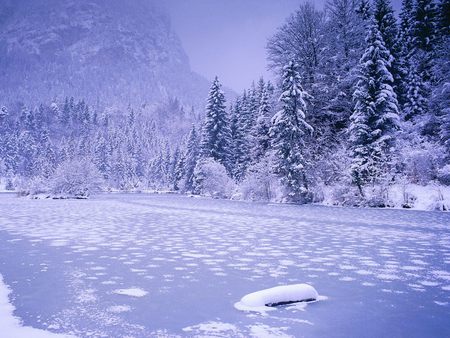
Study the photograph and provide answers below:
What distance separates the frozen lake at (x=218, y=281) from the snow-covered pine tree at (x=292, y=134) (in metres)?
18.6

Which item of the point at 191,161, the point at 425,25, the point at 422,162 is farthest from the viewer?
the point at 191,161

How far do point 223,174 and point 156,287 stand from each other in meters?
40.3

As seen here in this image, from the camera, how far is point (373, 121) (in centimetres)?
2686

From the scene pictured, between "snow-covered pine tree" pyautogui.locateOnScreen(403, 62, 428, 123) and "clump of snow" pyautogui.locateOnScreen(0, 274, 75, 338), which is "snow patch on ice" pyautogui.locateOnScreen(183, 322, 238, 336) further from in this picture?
"snow-covered pine tree" pyautogui.locateOnScreen(403, 62, 428, 123)

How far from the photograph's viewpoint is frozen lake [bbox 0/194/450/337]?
4.17 meters

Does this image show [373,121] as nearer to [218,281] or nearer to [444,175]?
[444,175]

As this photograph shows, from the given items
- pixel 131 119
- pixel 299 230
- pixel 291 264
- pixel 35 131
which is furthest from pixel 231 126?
pixel 131 119

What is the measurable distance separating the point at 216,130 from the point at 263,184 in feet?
62.4

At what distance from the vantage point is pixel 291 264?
7.49 meters

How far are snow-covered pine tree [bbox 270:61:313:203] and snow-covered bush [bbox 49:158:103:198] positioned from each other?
23.8 metres

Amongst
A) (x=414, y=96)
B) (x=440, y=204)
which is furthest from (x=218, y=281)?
(x=414, y=96)

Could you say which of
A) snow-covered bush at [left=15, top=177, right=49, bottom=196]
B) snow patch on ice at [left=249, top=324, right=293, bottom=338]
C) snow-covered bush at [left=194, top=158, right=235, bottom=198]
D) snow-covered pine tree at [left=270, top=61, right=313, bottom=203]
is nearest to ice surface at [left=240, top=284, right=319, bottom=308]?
snow patch on ice at [left=249, top=324, right=293, bottom=338]

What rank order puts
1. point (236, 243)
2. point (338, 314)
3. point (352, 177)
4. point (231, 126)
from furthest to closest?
1. point (231, 126)
2. point (352, 177)
3. point (236, 243)
4. point (338, 314)

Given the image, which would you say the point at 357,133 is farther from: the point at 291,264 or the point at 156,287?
the point at 156,287
